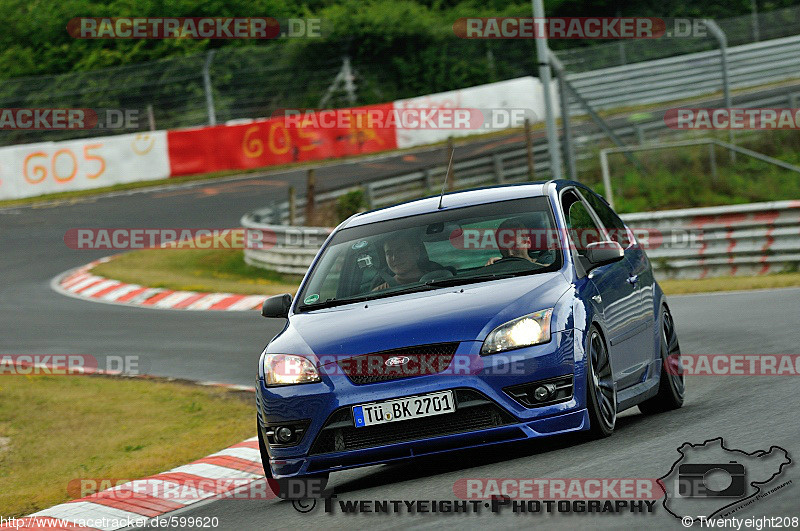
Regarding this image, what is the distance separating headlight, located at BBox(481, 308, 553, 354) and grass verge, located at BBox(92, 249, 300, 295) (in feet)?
44.4

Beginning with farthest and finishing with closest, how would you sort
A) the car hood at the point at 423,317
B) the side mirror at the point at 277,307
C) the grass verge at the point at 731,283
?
the grass verge at the point at 731,283 → the side mirror at the point at 277,307 → the car hood at the point at 423,317

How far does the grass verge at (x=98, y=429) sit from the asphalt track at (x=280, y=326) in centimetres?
91

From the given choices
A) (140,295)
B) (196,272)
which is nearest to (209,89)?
(196,272)

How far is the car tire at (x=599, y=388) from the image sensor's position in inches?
278

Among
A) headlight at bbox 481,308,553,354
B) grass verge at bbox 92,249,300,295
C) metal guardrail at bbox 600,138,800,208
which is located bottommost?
grass verge at bbox 92,249,300,295

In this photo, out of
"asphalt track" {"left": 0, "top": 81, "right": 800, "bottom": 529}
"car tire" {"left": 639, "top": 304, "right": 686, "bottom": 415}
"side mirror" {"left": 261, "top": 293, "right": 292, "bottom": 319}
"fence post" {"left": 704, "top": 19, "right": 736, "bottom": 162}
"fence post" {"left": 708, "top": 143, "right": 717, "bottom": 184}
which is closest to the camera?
"asphalt track" {"left": 0, "top": 81, "right": 800, "bottom": 529}

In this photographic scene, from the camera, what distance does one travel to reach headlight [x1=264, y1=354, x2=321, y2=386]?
7.11 m

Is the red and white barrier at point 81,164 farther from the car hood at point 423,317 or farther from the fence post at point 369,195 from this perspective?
the car hood at point 423,317

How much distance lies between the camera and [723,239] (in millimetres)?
19344

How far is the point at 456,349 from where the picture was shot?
6844 mm
